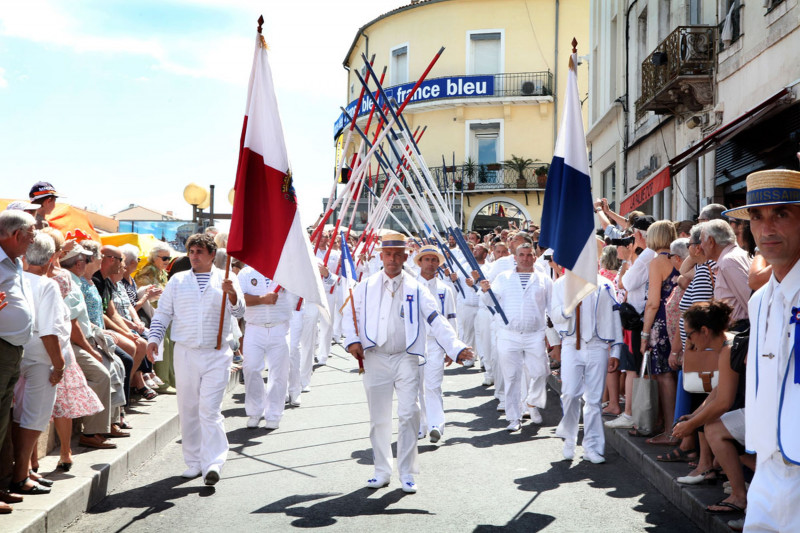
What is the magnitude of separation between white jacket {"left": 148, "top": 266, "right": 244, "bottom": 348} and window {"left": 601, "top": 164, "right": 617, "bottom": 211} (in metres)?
18.5

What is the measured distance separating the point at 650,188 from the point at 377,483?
348 inches

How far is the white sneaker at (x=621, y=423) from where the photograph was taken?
9344 mm

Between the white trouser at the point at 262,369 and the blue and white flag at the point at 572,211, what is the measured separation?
378cm

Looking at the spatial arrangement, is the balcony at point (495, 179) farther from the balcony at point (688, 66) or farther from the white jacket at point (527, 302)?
the white jacket at point (527, 302)

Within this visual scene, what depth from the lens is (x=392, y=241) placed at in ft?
26.1

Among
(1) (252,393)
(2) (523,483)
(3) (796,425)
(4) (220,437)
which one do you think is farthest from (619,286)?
(3) (796,425)

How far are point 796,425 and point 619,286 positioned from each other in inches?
280

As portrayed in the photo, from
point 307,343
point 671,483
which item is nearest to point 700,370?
point 671,483

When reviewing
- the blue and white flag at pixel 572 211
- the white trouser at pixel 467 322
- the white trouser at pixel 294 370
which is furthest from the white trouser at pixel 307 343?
the blue and white flag at pixel 572 211

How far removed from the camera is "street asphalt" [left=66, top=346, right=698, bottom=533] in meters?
6.28

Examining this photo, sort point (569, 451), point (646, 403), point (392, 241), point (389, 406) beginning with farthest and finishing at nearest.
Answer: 1. point (646, 403)
2. point (569, 451)
3. point (392, 241)
4. point (389, 406)

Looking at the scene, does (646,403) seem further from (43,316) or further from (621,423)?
(43,316)

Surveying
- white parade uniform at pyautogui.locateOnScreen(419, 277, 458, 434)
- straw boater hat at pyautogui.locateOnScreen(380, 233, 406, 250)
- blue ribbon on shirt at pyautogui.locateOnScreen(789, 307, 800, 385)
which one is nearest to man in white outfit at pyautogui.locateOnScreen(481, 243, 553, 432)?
white parade uniform at pyautogui.locateOnScreen(419, 277, 458, 434)

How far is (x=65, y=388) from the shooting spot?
7.19m
